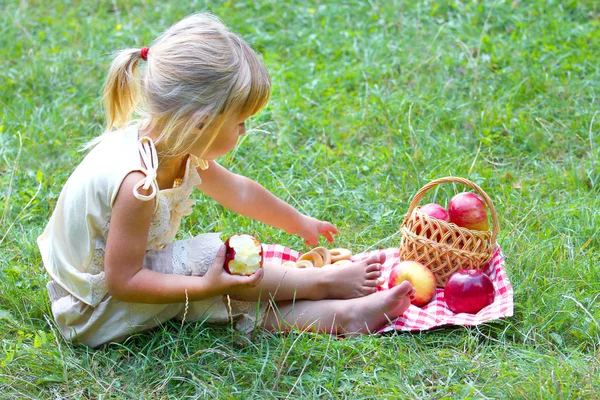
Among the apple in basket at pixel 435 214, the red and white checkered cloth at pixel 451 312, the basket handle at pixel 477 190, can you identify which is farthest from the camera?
the apple in basket at pixel 435 214

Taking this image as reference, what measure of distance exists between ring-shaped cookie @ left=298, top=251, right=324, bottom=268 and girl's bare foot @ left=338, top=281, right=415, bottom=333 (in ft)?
1.24

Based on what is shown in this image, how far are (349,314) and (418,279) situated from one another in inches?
12.7

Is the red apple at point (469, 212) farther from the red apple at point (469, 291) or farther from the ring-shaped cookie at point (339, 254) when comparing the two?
the ring-shaped cookie at point (339, 254)

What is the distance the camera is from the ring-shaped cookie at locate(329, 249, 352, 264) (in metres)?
3.13

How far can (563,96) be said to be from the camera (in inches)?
167

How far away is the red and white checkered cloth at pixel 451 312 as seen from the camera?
2654 mm

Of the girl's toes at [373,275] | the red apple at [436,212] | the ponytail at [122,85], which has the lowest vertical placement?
the girl's toes at [373,275]

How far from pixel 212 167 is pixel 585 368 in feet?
5.10

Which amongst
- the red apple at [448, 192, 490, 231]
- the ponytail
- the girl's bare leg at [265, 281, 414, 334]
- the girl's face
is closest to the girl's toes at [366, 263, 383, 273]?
the girl's bare leg at [265, 281, 414, 334]

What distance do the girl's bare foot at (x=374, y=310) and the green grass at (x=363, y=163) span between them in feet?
0.34

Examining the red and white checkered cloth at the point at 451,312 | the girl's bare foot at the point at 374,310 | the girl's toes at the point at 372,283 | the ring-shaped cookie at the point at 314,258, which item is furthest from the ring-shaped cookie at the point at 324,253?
the girl's bare foot at the point at 374,310

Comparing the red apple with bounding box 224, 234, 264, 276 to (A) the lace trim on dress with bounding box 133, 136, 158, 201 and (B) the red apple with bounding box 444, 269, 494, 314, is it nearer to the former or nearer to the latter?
(A) the lace trim on dress with bounding box 133, 136, 158, 201

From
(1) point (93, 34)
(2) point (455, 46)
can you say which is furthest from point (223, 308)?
(1) point (93, 34)

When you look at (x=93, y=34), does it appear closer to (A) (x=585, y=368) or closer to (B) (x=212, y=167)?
(B) (x=212, y=167)
